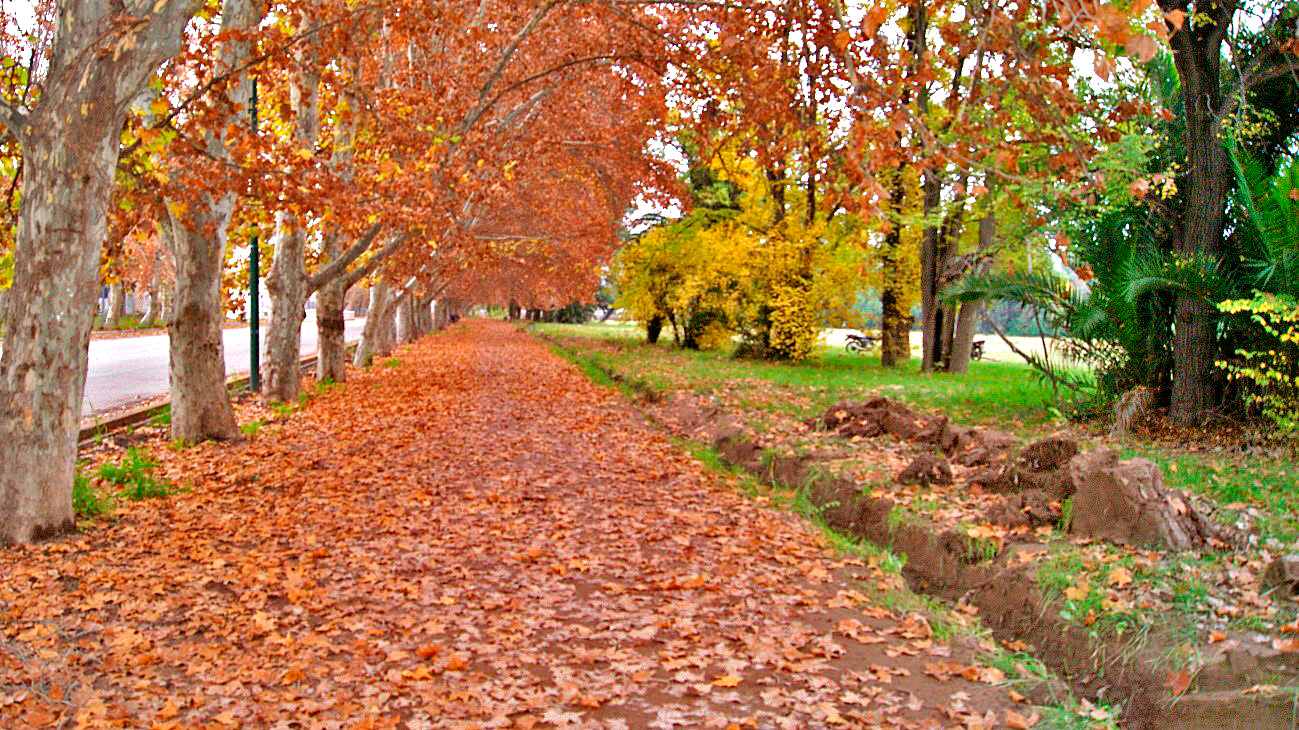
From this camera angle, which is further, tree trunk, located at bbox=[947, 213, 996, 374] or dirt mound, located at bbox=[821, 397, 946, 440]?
tree trunk, located at bbox=[947, 213, 996, 374]

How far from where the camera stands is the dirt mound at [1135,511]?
22.1 feet

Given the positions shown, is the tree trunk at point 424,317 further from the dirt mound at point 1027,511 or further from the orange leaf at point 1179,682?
the orange leaf at point 1179,682

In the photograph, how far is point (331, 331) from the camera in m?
A: 21.5

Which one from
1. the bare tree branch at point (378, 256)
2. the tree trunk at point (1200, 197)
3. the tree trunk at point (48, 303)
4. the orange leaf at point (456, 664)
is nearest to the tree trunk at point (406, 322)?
the bare tree branch at point (378, 256)

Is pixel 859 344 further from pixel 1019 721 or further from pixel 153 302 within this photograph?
pixel 1019 721

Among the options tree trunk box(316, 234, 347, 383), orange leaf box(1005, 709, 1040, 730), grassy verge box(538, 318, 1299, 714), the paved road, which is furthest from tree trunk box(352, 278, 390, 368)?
orange leaf box(1005, 709, 1040, 730)

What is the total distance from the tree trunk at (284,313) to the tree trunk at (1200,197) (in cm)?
1275

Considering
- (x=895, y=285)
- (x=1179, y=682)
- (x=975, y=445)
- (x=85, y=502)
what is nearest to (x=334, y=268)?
(x=85, y=502)

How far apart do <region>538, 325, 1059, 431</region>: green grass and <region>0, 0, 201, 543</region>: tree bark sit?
32.0ft

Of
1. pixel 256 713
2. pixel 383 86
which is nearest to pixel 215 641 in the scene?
pixel 256 713

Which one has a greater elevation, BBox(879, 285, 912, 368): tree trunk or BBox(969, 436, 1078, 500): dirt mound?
BBox(879, 285, 912, 368): tree trunk

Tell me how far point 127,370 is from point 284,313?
8209 mm

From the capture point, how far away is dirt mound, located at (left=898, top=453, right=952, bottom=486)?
937cm

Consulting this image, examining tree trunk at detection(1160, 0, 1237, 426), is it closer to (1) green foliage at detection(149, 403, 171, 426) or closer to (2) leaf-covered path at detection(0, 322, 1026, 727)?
(2) leaf-covered path at detection(0, 322, 1026, 727)
